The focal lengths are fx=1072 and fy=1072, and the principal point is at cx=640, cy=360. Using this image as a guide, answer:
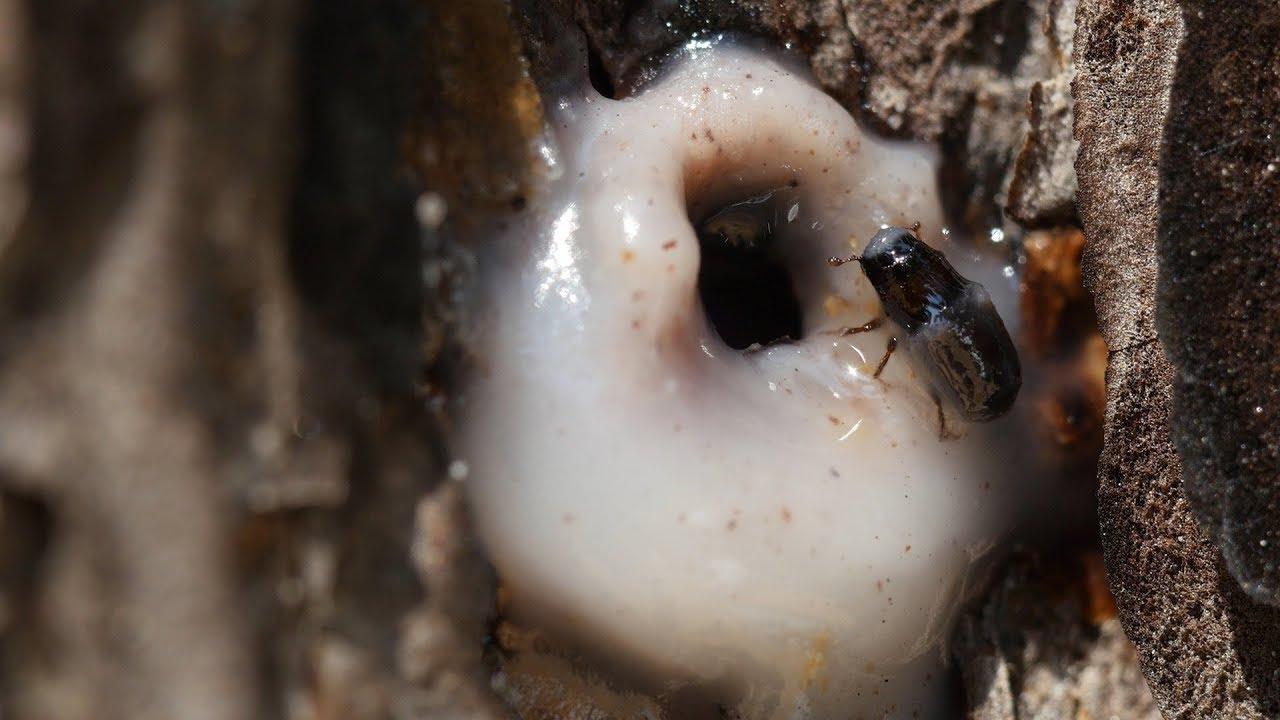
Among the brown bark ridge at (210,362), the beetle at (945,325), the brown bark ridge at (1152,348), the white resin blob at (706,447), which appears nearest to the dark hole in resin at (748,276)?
the white resin blob at (706,447)

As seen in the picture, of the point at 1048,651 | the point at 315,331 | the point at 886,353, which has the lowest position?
the point at 1048,651

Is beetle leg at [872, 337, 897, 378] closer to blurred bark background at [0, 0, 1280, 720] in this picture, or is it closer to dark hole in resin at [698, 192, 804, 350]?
dark hole in resin at [698, 192, 804, 350]

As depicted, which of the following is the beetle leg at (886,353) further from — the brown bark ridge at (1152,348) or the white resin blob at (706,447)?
the brown bark ridge at (1152,348)

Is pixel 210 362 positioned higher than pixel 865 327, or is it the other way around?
pixel 210 362

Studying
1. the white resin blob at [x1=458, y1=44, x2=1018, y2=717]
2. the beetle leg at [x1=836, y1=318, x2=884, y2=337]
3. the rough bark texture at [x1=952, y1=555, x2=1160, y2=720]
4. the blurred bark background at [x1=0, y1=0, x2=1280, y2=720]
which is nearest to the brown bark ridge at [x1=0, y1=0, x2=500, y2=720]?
the blurred bark background at [x1=0, y1=0, x2=1280, y2=720]

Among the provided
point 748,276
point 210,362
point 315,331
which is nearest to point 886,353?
point 748,276

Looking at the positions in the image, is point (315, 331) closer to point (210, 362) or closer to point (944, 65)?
point (210, 362)
